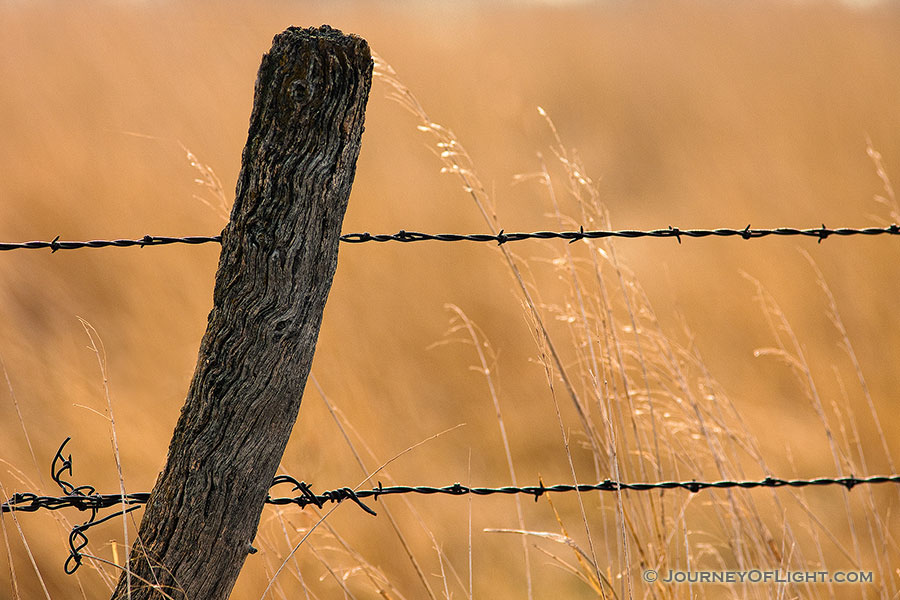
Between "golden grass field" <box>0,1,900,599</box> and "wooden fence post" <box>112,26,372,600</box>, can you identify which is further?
"golden grass field" <box>0,1,900,599</box>

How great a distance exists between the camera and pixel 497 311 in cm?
358

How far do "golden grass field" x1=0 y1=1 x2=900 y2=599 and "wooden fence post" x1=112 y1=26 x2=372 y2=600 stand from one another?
0.50 m

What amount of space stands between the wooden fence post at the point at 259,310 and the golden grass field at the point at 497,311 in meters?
0.50

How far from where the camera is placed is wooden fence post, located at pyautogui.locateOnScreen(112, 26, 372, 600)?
1.06 m

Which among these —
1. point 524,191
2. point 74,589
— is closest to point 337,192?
point 74,589

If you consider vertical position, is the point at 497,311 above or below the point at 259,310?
above

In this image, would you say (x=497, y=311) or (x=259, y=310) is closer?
(x=259, y=310)

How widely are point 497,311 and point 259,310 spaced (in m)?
2.56

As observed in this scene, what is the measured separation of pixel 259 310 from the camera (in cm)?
107

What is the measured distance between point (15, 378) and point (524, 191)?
282 centimetres

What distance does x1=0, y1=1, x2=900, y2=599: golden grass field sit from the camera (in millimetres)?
2227

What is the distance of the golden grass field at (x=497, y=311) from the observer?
7.30 feet

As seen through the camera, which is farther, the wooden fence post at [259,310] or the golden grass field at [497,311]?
the golden grass field at [497,311]

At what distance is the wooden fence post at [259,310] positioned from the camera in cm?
106
